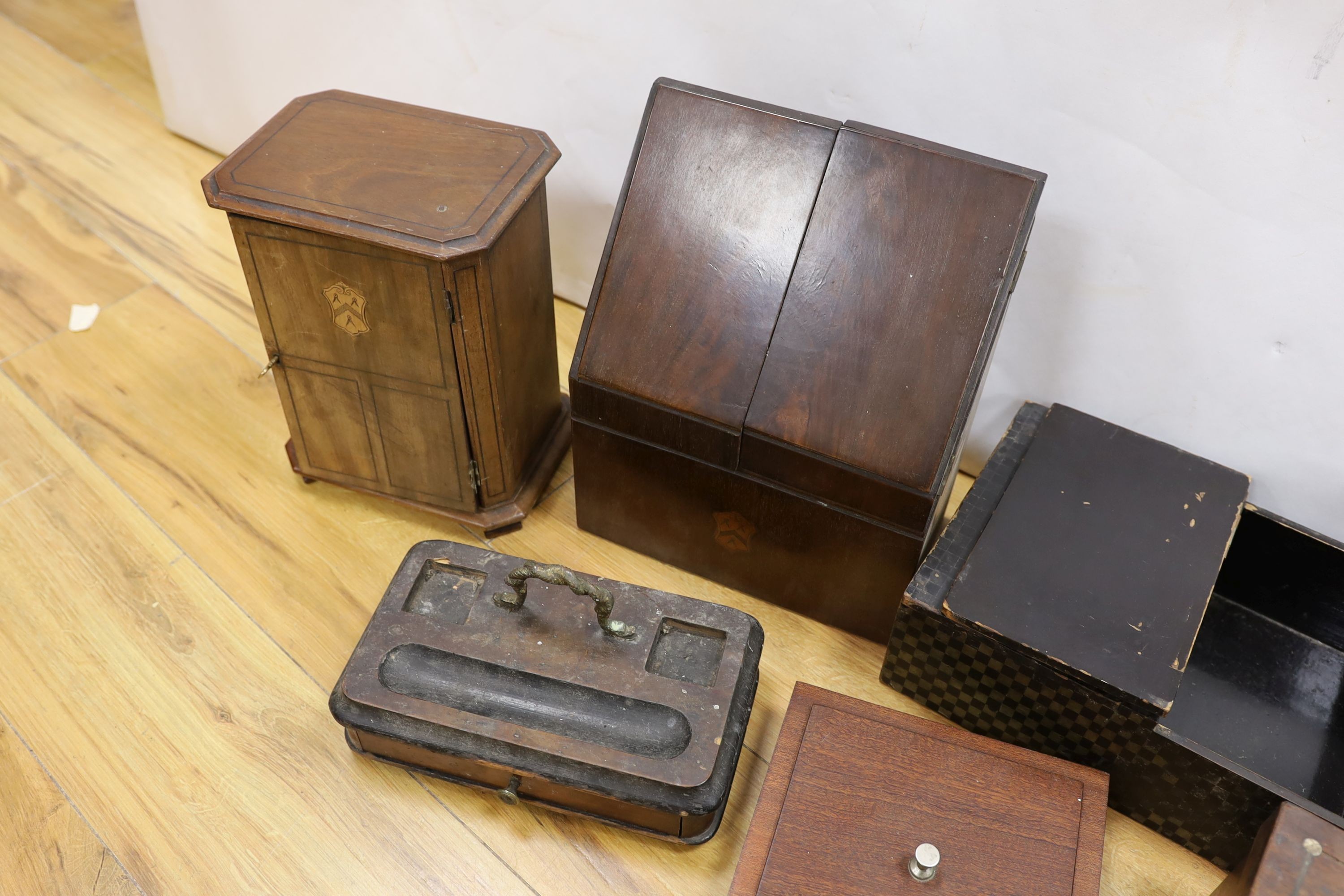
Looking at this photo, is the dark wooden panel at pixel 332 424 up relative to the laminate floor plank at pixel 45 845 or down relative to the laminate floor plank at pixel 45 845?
up

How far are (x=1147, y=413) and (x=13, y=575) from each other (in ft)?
4.86

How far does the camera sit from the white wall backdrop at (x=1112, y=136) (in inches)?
43.0

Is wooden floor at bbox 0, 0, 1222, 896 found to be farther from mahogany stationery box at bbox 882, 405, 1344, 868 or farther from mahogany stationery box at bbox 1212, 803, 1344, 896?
mahogany stationery box at bbox 1212, 803, 1344, 896

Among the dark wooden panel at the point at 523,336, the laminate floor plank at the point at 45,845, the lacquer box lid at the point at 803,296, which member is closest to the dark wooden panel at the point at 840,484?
the lacquer box lid at the point at 803,296

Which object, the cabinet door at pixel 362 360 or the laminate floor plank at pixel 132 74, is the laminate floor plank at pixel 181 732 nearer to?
the cabinet door at pixel 362 360

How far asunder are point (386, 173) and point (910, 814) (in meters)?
0.90

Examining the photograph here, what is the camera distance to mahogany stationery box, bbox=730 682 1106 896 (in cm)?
101

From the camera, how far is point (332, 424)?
1.38 meters

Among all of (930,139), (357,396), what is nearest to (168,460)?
(357,396)

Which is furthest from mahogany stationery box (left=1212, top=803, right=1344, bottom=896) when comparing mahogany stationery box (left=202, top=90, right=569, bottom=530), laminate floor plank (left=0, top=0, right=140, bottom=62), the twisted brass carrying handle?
laminate floor plank (left=0, top=0, right=140, bottom=62)

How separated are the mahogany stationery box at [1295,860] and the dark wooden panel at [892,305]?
1.46ft

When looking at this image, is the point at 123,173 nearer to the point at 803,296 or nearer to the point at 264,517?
the point at 264,517

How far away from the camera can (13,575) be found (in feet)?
4.51

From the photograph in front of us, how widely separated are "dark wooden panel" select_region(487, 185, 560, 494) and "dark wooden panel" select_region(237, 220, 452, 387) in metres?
0.08
